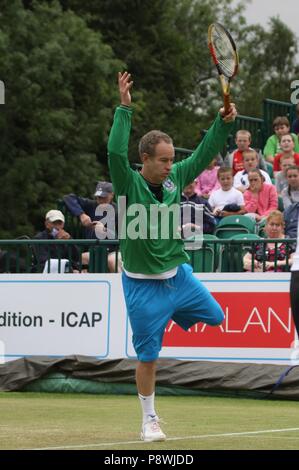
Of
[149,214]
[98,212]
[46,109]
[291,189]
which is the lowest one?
[149,214]

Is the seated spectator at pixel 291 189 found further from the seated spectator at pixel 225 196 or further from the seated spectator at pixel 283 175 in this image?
the seated spectator at pixel 283 175

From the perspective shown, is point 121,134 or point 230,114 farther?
point 230,114

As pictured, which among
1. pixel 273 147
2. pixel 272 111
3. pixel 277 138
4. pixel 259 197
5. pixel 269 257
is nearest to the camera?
pixel 269 257

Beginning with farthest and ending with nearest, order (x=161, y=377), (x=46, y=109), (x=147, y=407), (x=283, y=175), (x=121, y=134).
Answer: (x=46, y=109)
(x=283, y=175)
(x=161, y=377)
(x=147, y=407)
(x=121, y=134)

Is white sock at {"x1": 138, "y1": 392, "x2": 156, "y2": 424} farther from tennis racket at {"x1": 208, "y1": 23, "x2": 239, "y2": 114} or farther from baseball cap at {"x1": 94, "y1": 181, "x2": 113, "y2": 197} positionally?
baseball cap at {"x1": 94, "y1": 181, "x2": 113, "y2": 197}

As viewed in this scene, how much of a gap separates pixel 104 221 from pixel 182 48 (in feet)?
147

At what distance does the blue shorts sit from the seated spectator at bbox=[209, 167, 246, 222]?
825 centimetres

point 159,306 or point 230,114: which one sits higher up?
point 230,114

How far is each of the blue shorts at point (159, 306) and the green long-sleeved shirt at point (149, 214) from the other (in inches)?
5.4

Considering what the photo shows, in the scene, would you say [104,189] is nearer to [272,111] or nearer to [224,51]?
[224,51]

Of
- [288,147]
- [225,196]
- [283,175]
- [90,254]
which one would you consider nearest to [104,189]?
[225,196]

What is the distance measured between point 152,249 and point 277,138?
13.0 meters

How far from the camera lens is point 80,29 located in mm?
48344

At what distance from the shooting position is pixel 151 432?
31.9 feet
